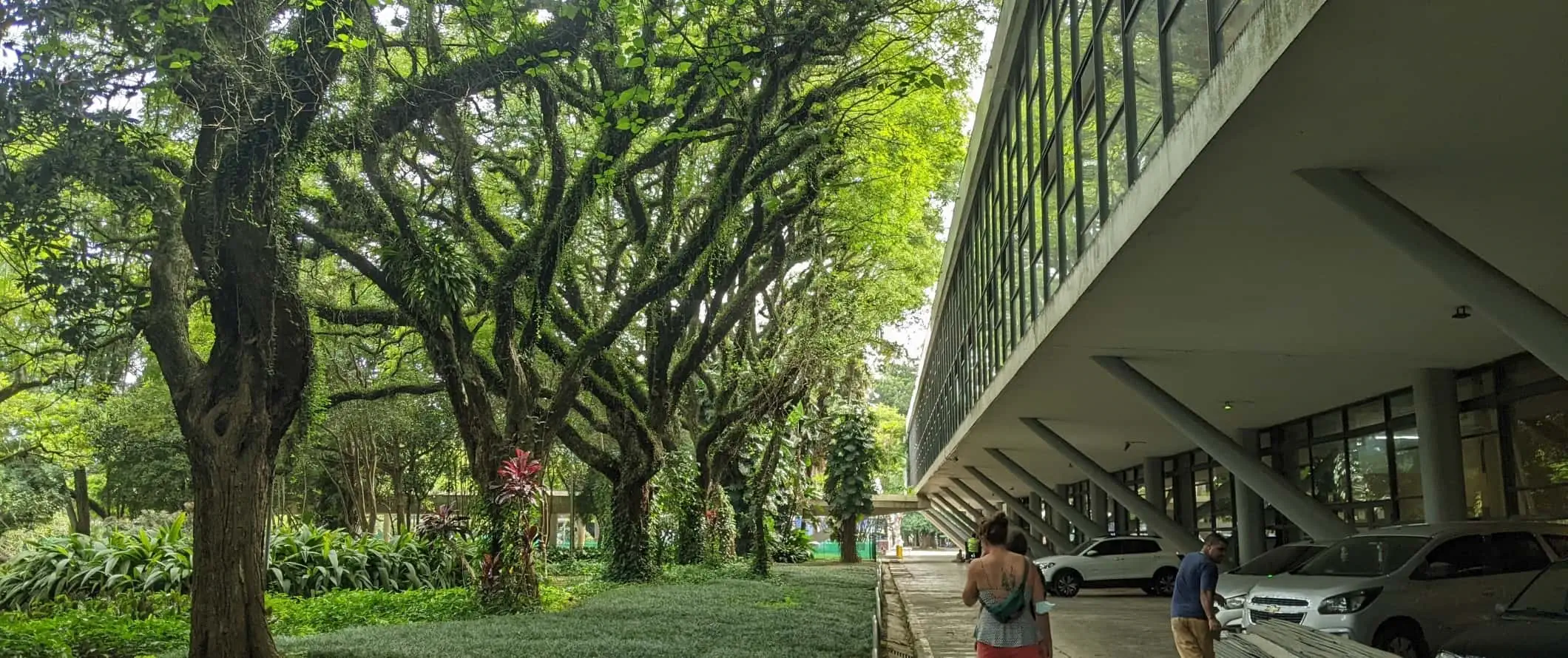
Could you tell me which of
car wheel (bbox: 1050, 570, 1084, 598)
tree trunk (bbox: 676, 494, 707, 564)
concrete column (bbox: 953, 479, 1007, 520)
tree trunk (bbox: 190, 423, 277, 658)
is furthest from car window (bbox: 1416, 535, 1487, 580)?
concrete column (bbox: 953, 479, 1007, 520)

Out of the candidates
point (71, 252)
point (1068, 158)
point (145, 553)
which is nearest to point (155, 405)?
point (145, 553)

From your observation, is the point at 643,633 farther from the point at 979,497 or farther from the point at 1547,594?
the point at 979,497

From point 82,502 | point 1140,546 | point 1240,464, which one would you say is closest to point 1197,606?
point 1240,464

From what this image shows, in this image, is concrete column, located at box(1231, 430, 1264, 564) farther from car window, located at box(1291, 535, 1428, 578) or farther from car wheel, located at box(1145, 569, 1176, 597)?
car window, located at box(1291, 535, 1428, 578)

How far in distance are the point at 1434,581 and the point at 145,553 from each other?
19.0 metres

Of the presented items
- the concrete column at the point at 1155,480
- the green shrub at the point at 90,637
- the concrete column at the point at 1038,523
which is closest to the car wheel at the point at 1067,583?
the concrete column at the point at 1155,480

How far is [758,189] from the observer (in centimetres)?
1936

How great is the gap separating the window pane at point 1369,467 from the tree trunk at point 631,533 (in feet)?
42.1

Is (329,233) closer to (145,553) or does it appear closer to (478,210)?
(478,210)

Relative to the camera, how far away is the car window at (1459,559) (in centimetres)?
1136

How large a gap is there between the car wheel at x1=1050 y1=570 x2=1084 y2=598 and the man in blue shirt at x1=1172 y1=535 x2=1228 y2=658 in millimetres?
16503

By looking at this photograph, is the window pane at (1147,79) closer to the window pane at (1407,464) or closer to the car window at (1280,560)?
the car window at (1280,560)

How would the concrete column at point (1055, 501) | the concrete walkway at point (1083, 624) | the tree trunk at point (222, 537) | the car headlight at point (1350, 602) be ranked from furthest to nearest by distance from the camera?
the concrete column at point (1055, 501)
the concrete walkway at point (1083, 624)
the car headlight at point (1350, 602)
the tree trunk at point (222, 537)

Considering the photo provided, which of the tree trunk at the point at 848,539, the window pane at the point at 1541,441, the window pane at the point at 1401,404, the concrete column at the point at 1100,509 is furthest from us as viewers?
the tree trunk at the point at 848,539
